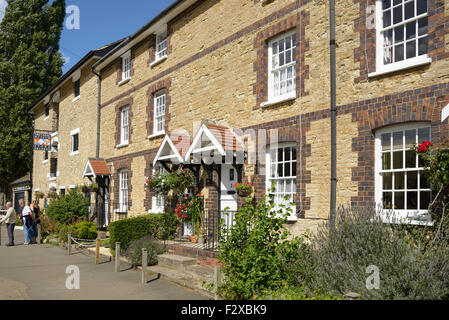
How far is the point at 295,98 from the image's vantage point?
9.46m

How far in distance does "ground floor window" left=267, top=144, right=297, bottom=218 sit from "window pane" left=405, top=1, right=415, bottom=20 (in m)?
3.61

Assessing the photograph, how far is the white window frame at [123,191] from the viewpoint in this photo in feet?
54.2

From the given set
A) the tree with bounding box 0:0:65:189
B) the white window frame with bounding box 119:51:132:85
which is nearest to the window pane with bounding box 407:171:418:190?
the white window frame with bounding box 119:51:132:85

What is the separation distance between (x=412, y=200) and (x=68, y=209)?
14535 mm

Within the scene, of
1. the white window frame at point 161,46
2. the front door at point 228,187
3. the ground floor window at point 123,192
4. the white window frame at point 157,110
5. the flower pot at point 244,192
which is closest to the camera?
the flower pot at point 244,192

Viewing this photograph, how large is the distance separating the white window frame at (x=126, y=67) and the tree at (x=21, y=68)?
1497cm

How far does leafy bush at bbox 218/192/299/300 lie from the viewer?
244 inches

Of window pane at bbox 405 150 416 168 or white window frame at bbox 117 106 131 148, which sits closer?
window pane at bbox 405 150 416 168

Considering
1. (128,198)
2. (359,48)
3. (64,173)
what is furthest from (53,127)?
(359,48)

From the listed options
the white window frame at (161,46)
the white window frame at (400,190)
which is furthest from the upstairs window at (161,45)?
the white window frame at (400,190)

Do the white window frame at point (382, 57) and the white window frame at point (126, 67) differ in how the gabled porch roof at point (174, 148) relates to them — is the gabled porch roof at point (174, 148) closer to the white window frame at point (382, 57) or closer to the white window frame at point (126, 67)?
the white window frame at point (126, 67)

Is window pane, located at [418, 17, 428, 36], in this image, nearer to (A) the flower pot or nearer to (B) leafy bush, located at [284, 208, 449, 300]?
(B) leafy bush, located at [284, 208, 449, 300]

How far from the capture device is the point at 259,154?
1021cm

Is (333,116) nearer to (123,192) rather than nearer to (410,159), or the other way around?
(410,159)
